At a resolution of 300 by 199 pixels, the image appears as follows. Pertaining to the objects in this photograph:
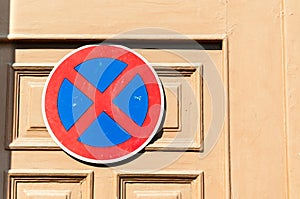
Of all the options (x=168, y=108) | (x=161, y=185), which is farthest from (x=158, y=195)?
(x=168, y=108)

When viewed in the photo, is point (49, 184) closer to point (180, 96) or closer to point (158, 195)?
point (158, 195)

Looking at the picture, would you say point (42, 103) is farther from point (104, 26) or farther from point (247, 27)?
point (247, 27)

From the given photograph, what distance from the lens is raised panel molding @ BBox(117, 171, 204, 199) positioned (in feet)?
7.18

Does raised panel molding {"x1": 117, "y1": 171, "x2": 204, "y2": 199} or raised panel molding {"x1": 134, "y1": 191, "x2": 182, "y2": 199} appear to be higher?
raised panel molding {"x1": 117, "y1": 171, "x2": 204, "y2": 199}

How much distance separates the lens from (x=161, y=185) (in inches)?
86.4

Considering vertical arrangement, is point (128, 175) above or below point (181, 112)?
below

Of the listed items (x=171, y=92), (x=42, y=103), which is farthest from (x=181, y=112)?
(x=42, y=103)

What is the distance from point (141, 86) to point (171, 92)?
85mm

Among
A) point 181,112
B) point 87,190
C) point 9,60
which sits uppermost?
point 9,60

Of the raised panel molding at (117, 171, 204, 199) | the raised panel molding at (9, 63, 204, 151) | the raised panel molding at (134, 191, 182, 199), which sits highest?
the raised panel molding at (9, 63, 204, 151)

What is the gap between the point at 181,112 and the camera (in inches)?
87.4

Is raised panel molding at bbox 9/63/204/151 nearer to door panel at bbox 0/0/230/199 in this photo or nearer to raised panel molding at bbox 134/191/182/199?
door panel at bbox 0/0/230/199

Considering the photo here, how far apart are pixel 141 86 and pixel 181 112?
0.41 feet

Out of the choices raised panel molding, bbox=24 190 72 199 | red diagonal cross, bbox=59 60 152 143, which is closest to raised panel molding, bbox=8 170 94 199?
raised panel molding, bbox=24 190 72 199
